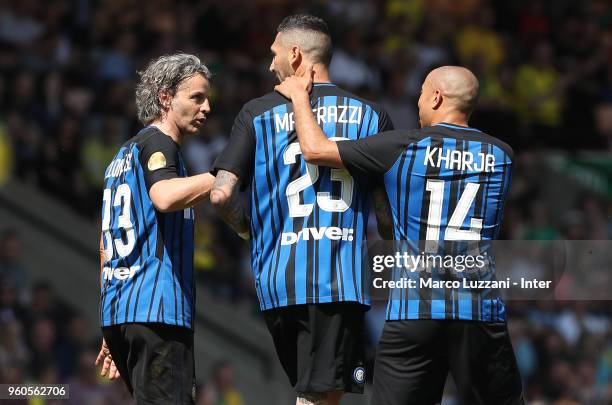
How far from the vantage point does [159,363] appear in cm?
575

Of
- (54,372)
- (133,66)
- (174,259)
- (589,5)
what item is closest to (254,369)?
(54,372)

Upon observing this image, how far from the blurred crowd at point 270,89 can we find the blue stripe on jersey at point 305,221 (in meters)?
4.73

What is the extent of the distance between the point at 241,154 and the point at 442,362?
4.55ft

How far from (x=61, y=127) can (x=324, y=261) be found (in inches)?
253

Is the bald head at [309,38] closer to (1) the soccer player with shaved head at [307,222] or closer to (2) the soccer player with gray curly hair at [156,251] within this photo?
(1) the soccer player with shaved head at [307,222]

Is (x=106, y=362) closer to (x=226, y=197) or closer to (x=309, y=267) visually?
(x=226, y=197)

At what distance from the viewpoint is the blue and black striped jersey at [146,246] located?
581cm

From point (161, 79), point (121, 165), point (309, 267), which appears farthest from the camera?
point (161, 79)

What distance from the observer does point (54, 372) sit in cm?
1053

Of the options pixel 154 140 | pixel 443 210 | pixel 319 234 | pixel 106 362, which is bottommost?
pixel 106 362

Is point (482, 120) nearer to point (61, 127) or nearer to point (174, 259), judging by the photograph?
point (61, 127)

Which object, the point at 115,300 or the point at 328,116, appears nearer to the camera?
the point at 115,300
